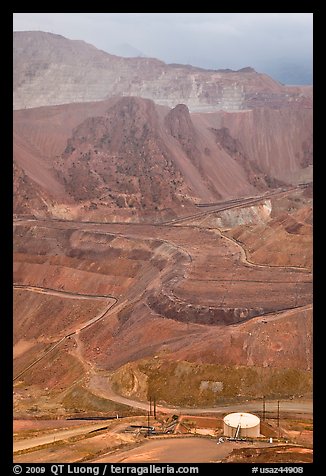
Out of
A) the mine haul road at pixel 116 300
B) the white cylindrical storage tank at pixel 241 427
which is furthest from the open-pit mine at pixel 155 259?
the white cylindrical storage tank at pixel 241 427

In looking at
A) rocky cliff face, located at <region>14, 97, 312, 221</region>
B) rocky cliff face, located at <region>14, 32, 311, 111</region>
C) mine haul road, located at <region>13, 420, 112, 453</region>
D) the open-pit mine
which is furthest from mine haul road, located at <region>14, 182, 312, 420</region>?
rocky cliff face, located at <region>14, 32, 311, 111</region>

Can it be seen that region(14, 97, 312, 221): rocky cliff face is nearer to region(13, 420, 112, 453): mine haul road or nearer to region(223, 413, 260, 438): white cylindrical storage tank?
region(13, 420, 112, 453): mine haul road

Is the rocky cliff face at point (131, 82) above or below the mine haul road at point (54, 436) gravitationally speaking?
above

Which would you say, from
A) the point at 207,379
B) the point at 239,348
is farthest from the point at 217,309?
the point at 207,379

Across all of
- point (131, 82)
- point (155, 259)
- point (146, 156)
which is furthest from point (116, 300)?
point (131, 82)

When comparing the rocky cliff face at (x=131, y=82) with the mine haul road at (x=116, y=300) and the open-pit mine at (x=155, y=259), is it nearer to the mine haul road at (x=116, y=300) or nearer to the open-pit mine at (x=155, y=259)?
the open-pit mine at (x=155, y=259)
